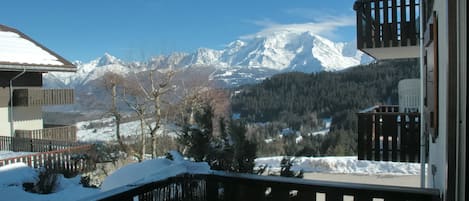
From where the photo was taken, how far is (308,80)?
22.0 metres

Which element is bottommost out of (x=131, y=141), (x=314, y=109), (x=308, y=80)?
(x=131, y=141)

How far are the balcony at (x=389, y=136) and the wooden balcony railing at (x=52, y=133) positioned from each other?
A: 482 inches

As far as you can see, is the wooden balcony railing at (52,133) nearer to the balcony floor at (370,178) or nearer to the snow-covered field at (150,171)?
the snow-covered field at (150,171)

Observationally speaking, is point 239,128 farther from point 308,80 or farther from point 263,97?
point 308,80

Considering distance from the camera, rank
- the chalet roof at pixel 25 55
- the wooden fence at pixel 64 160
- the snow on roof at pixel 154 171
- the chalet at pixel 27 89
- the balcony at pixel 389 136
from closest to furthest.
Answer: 1. the snow on roof at pixel 154 171
2. the balcony at pixel 389 136
3. the wooden fence at pixel 64 160
4. the chalet roof at pixel 25 55
5. the chalet at pixel 27 89

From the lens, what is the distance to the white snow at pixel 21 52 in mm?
14062

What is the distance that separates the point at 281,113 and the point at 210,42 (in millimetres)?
36043

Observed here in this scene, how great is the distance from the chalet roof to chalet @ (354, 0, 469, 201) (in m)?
11.8

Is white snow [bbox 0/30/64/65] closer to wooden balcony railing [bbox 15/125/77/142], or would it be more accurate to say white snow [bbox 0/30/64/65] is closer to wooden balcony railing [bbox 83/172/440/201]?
wooden balcony railing [bbox 15/125/77/142]

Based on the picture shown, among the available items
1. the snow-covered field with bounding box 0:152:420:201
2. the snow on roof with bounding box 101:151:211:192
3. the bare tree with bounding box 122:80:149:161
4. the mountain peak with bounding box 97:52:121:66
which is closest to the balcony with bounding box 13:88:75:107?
the bare tree with bounding box 122:80:149:161

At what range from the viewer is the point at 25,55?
14.8 metres

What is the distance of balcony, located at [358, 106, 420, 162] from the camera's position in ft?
19.1

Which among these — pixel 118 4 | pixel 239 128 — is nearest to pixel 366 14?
pixel 239 128

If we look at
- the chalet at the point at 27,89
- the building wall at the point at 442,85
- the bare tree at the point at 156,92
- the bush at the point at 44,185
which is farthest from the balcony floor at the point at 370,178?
the chalet at the point at 27,89
